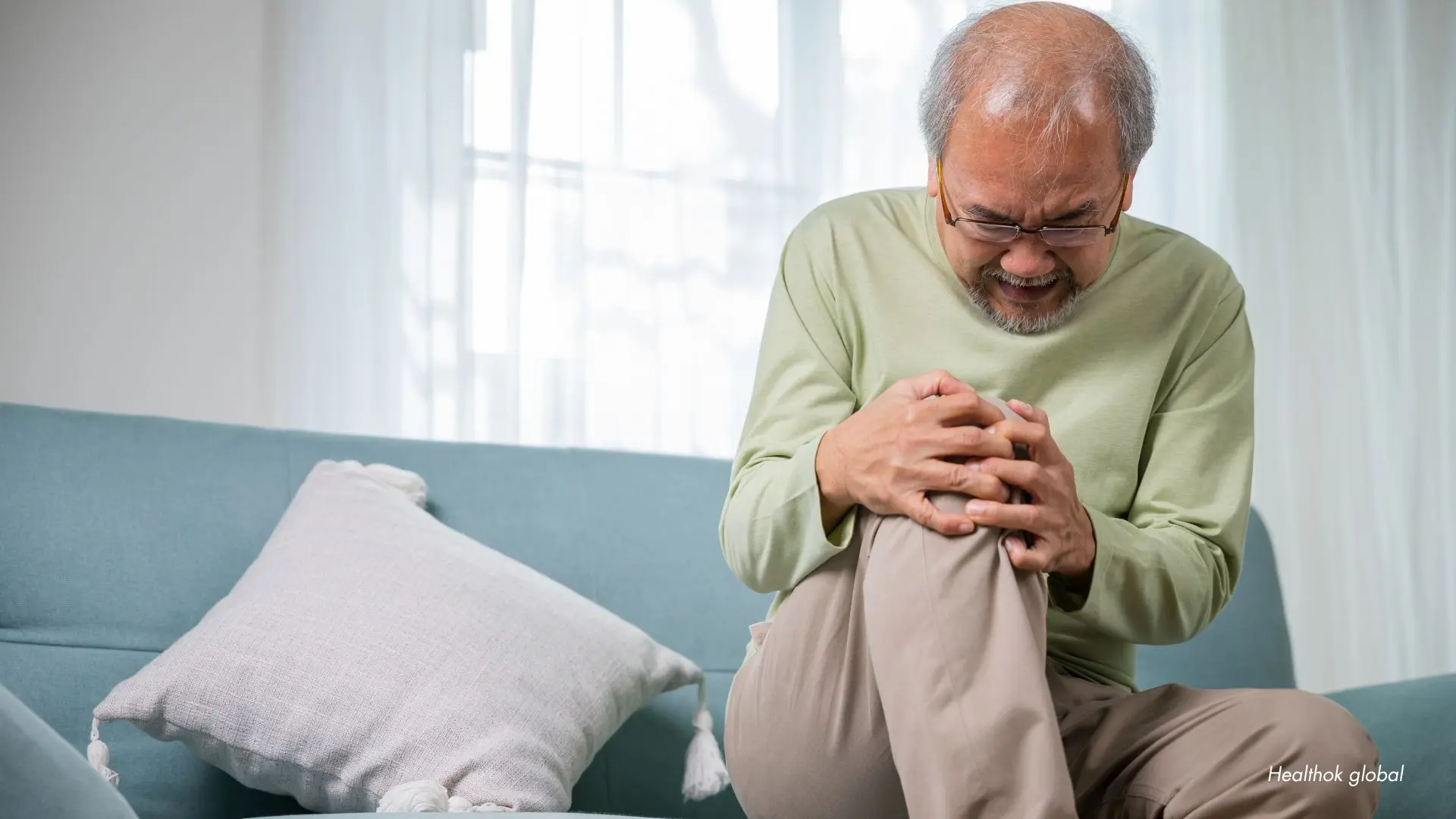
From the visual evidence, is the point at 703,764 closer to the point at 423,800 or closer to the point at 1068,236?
the point at 423,800

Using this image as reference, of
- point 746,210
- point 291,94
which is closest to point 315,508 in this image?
point 291,94

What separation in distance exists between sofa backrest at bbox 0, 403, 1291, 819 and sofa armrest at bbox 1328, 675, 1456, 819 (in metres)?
0.28

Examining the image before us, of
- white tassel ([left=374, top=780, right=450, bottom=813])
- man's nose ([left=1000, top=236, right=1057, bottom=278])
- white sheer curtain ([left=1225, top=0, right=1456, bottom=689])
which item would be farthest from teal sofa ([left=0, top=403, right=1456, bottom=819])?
white sheer curtain ([left=1225, top=0, right=1456, bottom=689])

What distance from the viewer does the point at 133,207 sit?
8.34 feet

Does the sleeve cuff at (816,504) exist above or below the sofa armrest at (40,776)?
above

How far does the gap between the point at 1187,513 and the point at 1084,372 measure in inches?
7.4

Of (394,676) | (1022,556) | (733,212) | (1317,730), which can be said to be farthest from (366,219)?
(1317,730)

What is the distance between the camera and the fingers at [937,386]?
3.68ft

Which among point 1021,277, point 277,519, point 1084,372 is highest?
point 1021,277

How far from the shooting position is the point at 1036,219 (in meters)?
1.25

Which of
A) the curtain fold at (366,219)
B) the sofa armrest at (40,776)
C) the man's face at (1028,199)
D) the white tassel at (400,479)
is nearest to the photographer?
the sofa armrest at (40,776)

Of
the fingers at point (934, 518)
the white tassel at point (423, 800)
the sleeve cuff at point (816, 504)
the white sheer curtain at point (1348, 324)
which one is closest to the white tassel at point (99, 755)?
the white tassel at point (423, 800)

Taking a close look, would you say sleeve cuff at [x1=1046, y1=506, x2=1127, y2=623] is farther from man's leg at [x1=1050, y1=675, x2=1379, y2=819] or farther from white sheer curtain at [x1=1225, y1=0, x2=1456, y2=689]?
white sheer curtain at [x1=1225, y1=0, x2=1456, y2=689]

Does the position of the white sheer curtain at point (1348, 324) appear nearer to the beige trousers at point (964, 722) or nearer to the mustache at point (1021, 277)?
the mustache at point (1021, 277)
